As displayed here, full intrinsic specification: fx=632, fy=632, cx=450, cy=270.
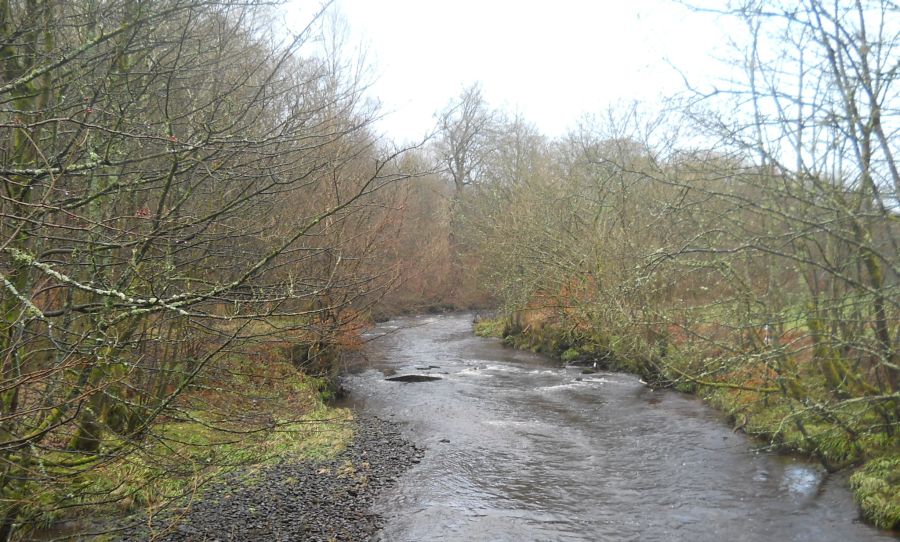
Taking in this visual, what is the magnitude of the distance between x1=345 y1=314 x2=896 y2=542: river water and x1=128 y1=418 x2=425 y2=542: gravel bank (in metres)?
0.37

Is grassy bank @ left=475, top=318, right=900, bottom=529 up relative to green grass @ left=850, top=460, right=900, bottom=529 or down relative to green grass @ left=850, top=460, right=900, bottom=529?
up

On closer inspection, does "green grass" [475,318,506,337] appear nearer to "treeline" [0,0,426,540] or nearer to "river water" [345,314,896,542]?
"river water" [345,314,896,542]

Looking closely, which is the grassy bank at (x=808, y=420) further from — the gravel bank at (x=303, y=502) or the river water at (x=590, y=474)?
the gravel bank at (x=303, y=502)

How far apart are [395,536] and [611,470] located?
3.78 meters

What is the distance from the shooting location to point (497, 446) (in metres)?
11.2

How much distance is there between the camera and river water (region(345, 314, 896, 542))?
766 centimetres

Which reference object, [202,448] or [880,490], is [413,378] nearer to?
[202,448]

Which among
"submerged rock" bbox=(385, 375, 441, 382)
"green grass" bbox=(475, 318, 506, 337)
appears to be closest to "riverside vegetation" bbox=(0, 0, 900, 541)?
"submerged rock" bbox=(385, 375, 441, 382)

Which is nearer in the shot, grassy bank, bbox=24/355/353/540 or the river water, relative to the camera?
grassy bank, bbox=24/355/353/540

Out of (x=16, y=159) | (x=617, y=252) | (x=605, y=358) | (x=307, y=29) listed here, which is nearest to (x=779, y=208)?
(x=307, y=29)

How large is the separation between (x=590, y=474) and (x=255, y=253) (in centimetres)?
621

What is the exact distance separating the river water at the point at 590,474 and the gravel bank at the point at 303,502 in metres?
0.37

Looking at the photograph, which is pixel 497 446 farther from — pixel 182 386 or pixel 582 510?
pixel 182 386

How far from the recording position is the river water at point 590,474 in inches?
301
